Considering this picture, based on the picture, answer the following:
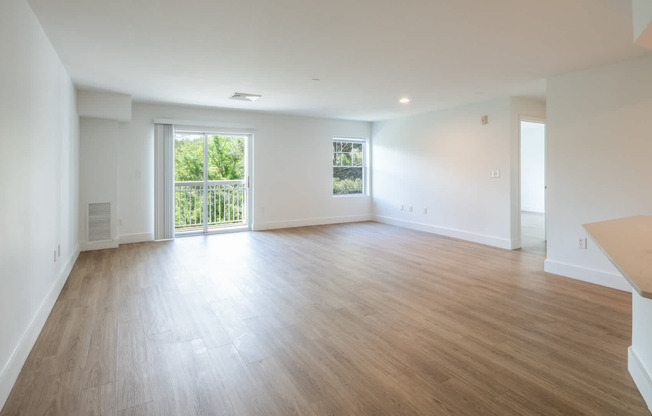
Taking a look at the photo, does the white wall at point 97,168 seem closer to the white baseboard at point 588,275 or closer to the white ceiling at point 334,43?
the white ceiling at point 334,43

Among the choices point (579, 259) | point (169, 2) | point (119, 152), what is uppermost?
point (169, 2)

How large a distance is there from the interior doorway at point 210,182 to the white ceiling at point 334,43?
66.9 inches

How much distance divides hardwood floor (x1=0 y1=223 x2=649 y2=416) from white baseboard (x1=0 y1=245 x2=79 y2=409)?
0.05m

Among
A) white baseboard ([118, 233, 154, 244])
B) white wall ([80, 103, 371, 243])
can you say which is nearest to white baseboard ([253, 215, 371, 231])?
white wall ([80, 103, 371, 243])

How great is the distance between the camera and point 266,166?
702 cm

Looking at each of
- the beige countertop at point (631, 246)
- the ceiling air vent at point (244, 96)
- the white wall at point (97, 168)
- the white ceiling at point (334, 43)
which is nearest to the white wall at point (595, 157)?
the white ceiling at point (334, 43)

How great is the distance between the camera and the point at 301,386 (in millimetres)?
1898

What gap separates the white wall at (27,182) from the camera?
1.92 meters

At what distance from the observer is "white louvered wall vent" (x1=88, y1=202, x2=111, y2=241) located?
5.20 m

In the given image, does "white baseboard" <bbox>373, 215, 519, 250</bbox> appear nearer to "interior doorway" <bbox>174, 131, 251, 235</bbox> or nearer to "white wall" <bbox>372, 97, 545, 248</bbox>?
"white wall" <bbox>372, 97, 545, 248</bbox>

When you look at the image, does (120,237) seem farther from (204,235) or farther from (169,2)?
(169,2)

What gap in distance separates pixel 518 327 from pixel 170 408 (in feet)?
7.90

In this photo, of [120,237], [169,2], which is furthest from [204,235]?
[169,2]

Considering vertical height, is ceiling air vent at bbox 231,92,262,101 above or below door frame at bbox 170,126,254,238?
above
